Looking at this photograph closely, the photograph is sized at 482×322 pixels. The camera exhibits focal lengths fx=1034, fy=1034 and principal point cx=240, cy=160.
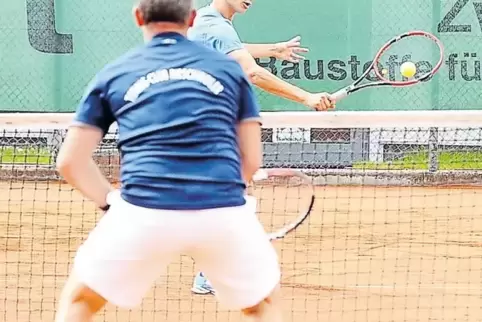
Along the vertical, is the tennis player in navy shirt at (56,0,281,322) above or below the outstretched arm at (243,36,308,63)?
below

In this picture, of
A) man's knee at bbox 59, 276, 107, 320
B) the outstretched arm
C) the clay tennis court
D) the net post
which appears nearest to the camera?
man's knee at bbox 59, 276, 107, 320

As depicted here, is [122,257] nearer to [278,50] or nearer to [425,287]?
[278,50]

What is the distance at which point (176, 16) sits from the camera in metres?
2.95

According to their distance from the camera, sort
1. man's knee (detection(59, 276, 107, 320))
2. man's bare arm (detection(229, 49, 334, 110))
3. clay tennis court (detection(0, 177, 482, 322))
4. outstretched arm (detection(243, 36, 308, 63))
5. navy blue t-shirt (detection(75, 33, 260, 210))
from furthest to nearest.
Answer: outstretched arm (detection(243, 36, 308, 63)) < clay tennis court (detection(0, 177, 482, 322)) < man's bare arm (detection(229, 49, 334, 110)) < man's knee (detection(59, 276, 107, 320)) < navy blue t-shirt (detection(75, 33, 260, 210))

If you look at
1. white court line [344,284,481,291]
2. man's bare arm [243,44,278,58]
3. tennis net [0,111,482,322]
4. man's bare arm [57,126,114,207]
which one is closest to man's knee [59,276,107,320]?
man's bare arm [57,126,114,207]

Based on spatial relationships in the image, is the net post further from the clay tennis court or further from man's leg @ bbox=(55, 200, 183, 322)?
man's leg @ bbox=(55, 200, 183, 322)

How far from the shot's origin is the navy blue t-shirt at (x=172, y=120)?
2.85m

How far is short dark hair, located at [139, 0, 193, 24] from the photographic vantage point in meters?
2.92

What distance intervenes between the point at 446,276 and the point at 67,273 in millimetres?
2541

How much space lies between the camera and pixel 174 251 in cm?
289

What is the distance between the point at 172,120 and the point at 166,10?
0.33 meters

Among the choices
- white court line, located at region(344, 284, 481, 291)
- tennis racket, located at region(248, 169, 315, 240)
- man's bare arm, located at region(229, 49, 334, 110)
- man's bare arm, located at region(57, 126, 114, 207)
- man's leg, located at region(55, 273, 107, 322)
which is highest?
man's bare arm, located at region(229, 49, 334, 110)

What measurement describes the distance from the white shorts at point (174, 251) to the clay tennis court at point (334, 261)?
2540mm

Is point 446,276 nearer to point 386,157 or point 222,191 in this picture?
point 222,191
